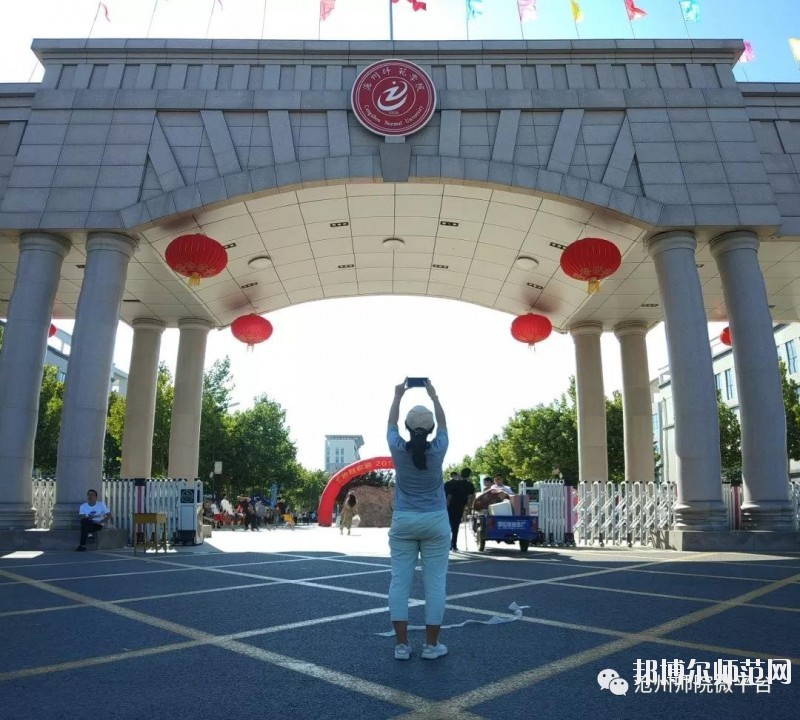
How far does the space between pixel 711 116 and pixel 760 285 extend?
4.40 meters

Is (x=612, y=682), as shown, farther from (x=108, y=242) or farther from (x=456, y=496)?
(x=108, y=242)

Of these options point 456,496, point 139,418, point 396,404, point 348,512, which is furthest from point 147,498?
point 396,404

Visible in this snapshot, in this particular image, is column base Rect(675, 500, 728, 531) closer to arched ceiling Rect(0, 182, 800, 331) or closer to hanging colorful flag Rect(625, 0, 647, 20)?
arched ceiling Rect(0, 182, 800, 331)

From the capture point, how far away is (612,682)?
3.47 meters

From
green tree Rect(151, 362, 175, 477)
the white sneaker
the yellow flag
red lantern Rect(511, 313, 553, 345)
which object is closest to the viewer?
the white sneaker

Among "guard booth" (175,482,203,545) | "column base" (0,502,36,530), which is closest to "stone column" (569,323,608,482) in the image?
"guard booth" (175,482,203,545)

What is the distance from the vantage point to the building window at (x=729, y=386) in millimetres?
50156

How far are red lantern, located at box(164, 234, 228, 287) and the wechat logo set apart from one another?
1144cm

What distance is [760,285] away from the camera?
1376 cm

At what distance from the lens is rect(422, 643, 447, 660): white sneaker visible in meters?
3.99

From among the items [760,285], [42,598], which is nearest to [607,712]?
[42,598]

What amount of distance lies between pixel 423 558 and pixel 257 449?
4096cm

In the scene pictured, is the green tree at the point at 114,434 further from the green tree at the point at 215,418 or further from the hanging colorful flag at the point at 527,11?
the hanging colorful flag at the point at 527,11

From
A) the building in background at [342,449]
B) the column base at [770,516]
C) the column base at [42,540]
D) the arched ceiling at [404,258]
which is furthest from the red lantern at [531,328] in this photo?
the building in background at [342,449]
